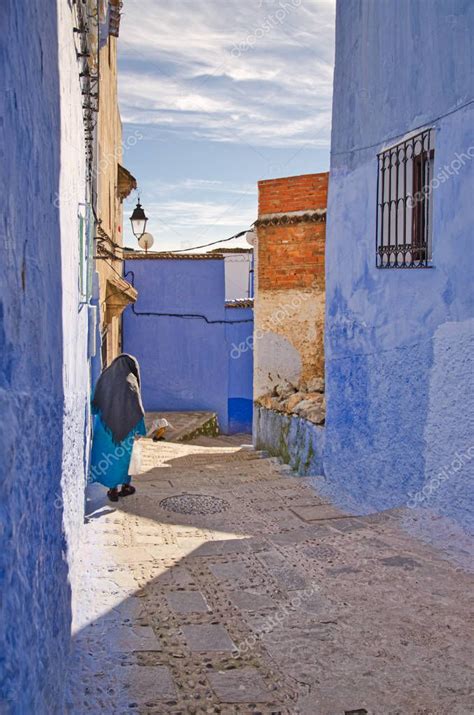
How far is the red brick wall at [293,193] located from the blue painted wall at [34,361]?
7.26m

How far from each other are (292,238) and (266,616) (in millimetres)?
7748

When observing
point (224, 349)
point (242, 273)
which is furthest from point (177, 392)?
point (242, 273)

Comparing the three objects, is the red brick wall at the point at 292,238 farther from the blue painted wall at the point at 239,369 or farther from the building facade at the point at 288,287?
the blue painted wall at the point at 239,369

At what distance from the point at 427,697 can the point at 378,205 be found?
15.0ft

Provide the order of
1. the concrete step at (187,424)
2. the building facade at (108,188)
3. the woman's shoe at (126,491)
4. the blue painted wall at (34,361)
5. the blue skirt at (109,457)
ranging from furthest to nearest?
the concrete step at (187,424)
the building facade at (108,188)
the woman's shoe at (126,491)
the blue skirt at (109,457)
the blue painted wall at (34,361)

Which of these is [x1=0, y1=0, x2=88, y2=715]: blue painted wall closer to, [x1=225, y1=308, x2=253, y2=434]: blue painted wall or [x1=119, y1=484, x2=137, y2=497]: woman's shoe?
[x1=119, y1=484, x2=137, y2=497]: woman's shoe

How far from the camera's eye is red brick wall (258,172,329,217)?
1074cm

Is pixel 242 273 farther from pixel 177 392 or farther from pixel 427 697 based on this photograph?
pixel 427 697

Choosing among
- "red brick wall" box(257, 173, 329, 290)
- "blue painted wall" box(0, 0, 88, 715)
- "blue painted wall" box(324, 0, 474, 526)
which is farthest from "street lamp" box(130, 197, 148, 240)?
"blue painted wall" box(0, 0, 88, 715)

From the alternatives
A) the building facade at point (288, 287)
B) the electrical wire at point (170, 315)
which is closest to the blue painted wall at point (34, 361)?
the building facade at point (288, 287)

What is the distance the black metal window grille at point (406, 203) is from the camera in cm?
591

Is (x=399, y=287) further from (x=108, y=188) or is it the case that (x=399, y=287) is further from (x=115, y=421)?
(x=108, y=188)

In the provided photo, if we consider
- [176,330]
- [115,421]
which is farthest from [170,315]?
[115,421]

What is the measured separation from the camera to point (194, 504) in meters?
6.71
